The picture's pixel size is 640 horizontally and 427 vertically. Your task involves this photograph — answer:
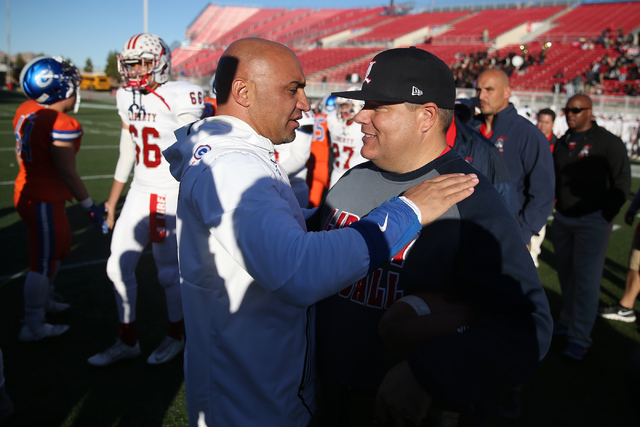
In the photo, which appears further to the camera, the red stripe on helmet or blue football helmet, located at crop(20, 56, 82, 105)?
blue football helmet, located at crop(20, 56, 82, 105)

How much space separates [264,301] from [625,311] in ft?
15.4

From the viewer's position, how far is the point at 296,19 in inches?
2283

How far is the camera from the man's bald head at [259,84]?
161 centimetres

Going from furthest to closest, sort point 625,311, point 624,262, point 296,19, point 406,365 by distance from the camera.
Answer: point 296,19
point 624,262
point 625,311
point 406,365

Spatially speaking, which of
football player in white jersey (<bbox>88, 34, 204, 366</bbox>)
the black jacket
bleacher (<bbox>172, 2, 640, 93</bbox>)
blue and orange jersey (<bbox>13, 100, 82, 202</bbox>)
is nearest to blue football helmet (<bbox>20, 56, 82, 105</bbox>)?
blue and orange jersey (<bbox>13, 100, 82, 202</bbox>)

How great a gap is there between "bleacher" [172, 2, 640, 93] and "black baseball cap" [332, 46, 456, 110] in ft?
84.5

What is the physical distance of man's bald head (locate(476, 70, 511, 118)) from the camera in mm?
3898

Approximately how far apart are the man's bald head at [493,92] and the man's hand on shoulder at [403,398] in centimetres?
325

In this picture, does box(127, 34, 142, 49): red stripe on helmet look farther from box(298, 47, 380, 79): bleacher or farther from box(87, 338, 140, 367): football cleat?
box(298, 47, 380, 79): bleacher

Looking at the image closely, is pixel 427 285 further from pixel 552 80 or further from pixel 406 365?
pixel 552 80

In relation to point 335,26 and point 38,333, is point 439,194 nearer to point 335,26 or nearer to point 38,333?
point 38,333

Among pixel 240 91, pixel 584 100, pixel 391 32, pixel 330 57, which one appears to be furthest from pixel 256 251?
pixel 391 32

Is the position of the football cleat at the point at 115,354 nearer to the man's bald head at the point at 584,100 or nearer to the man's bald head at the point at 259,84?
the man's bald head at the point at 259,84

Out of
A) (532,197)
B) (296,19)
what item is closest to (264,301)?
(532,197)
